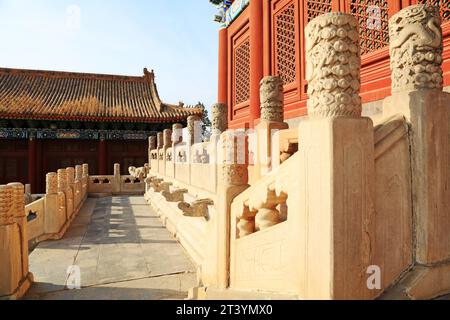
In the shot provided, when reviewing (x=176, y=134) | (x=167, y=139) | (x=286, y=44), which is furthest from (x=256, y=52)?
(x=167, y=139)

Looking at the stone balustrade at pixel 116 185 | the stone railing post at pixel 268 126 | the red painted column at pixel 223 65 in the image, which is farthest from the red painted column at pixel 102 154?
the stone railing post at pixel 268 126

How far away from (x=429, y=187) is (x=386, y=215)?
1.10 feet

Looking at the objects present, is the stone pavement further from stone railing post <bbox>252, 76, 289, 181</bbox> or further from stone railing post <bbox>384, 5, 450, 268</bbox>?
stone railing post <bbox>384, 5, 450, 268</bbox>

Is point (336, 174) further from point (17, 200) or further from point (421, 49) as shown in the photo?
point (17, 200)

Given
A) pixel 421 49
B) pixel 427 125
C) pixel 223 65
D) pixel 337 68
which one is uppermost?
pixel 223 65

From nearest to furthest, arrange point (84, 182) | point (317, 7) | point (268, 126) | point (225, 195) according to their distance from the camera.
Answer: point (225, 195)
point (268, 126)
point (317, 7)
point (84, 182)

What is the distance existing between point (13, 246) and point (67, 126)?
1461cm

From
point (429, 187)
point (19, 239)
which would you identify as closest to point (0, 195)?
point (19, 239)

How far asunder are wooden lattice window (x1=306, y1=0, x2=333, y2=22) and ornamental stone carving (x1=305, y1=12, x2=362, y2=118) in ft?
15.6

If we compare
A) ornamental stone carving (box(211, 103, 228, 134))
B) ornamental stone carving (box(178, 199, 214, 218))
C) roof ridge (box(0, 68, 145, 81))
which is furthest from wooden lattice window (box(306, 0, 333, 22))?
roof ridge (box(0, 68, 145, 81))

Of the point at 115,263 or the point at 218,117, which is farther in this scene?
the point at 218,117

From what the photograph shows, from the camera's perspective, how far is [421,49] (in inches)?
76.6

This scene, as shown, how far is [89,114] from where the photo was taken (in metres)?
16.2
